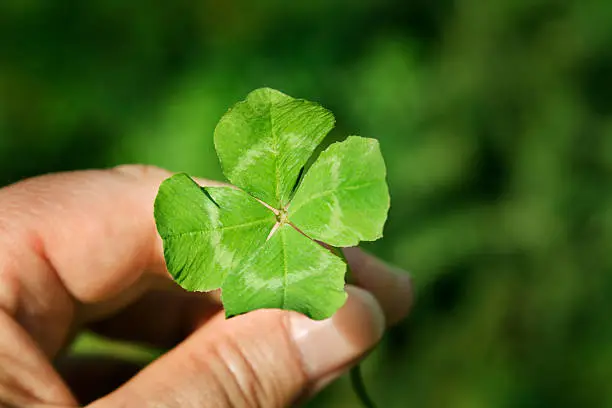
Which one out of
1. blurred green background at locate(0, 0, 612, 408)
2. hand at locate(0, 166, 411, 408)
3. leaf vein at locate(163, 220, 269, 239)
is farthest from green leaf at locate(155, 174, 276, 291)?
blurred green background at locate(0, 0, 612, 408)

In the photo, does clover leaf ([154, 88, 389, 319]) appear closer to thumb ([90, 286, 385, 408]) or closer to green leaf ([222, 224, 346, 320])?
green leaf ([222, 224, 346, 320])

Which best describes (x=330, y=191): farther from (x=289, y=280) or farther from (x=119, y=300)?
(x=119, y=300)

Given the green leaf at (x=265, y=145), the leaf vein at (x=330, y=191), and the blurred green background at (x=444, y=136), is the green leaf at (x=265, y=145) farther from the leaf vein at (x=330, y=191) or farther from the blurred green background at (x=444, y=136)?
the blurred green background at (x=444, y=136)

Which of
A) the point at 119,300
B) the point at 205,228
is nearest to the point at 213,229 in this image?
the point at 205,228

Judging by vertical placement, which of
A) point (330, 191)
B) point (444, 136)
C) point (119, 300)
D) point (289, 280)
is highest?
point (330, 191)

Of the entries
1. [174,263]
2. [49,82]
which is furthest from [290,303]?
[49,82]

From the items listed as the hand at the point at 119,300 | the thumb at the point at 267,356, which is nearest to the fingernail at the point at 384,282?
the hand at the point at 119,300

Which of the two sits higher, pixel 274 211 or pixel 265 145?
pixel 265 145

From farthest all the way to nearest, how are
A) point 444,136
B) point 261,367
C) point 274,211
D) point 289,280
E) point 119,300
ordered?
point 444,136 < point 119,300 < point 261,367 < point 274,211 < point 289,280
